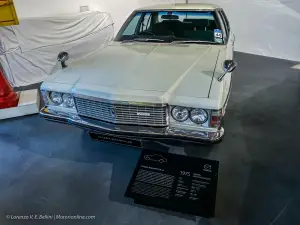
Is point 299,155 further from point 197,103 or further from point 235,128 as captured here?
point 197,103

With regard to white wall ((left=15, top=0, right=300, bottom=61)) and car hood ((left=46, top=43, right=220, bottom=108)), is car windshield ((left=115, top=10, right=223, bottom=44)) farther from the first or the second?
white wall ((left=15, top=0, right=300, bottom=61))

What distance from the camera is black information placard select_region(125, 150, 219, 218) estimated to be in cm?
178

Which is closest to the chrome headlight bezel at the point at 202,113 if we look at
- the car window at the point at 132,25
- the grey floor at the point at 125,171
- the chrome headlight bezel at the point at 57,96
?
the grey floor at the point at 125,171

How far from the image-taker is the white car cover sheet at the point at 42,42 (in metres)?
3.92

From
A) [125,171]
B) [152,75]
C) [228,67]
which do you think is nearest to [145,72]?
[152,75]

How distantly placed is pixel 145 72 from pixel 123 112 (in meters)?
0.41

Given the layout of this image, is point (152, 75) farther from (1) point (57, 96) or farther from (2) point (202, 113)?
(1) point (57, 96)

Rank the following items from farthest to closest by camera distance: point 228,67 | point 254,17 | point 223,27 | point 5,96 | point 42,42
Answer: point 254,17 → point 42,42 → point 5,96 → point 223,27 → point 228,67

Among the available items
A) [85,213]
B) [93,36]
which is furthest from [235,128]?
[93,36]

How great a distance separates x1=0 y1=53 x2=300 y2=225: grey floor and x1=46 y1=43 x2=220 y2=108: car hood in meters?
0.81

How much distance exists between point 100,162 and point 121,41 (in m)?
1.49

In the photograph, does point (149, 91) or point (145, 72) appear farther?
point (145, 72)

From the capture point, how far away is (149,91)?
176 cm

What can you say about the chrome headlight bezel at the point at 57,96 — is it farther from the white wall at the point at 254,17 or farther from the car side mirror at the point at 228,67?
the white wall at the point at 254,17
